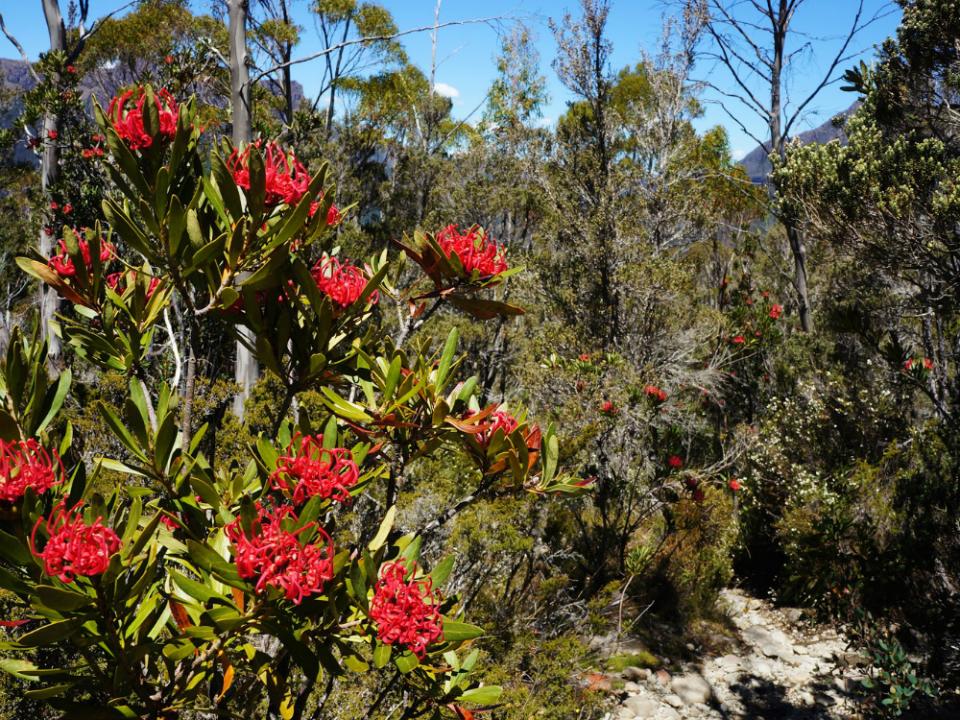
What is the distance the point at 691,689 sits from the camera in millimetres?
5379

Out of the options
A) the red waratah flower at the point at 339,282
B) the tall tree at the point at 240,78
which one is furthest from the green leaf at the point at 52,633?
the tall tree at the point at 240,78

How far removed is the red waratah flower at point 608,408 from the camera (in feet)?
19.2

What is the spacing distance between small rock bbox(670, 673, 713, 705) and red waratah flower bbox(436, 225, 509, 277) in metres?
5.13

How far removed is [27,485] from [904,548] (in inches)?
187

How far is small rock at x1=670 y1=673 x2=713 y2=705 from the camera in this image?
5270 millimetres

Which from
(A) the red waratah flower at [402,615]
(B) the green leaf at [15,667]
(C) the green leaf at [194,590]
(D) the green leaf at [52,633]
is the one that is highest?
(C) the green leaf at [194,590]

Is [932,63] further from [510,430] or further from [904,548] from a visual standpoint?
[510,430]

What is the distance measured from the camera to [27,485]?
92 centimetres

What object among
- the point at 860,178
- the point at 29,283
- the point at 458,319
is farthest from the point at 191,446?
the point at 29,283

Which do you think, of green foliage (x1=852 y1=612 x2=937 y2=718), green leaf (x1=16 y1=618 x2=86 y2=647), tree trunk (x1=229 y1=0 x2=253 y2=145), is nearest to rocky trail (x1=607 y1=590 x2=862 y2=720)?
green foliage (x1=852 y1=612 x2=937 y2=718)

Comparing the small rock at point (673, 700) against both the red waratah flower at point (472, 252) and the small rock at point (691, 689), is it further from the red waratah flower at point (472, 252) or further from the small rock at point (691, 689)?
the red waratah flower at point (472, 252)

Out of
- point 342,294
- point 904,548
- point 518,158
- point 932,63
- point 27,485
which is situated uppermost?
point 518,158

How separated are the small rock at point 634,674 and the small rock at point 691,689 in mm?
238

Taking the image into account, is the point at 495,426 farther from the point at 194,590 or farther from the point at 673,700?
the point at 673,700
